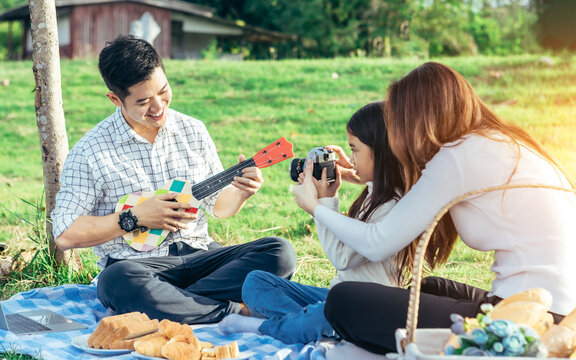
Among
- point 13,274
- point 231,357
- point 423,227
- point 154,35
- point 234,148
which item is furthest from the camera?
point 154,35

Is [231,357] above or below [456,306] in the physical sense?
below

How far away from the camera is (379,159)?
2947 mm

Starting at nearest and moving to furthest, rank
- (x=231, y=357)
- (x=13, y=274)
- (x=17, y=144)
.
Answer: (x=231, y=357), (x=13, y=274), (x=17, y=144)

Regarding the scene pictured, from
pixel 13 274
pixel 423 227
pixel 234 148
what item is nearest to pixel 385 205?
pixel 423 227

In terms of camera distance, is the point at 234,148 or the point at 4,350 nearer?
the point at 4,350

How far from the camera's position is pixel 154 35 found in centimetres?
2442

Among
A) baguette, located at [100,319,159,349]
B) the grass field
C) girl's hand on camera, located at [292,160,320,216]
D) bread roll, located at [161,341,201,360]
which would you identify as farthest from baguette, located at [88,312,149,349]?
the grass field

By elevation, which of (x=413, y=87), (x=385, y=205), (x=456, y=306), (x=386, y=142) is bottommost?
(x=456, y=306)

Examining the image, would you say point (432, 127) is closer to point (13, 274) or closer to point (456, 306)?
point (456, 306)

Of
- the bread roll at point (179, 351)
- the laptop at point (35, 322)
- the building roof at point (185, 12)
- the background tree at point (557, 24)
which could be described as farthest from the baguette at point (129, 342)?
the building roof at point (185, 12)

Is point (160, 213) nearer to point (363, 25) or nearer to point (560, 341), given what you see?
point (560, 341)

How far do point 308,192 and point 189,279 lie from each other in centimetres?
100

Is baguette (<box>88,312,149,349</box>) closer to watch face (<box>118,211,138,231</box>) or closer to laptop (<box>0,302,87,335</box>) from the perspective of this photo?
laptop (<box>0,302,87,335</box>)

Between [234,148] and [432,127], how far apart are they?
18.2 ft
